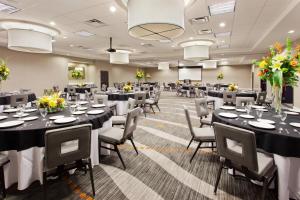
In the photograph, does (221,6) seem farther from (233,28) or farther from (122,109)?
(122,109)

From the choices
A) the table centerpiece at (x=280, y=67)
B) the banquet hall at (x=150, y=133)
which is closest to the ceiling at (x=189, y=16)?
the banquet hall at (x=150, y=133)

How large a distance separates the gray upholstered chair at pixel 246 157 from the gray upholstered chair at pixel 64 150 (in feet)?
4.97

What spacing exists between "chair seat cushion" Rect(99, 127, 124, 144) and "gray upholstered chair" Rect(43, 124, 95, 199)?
562 millimetres

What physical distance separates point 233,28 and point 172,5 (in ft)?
15.0

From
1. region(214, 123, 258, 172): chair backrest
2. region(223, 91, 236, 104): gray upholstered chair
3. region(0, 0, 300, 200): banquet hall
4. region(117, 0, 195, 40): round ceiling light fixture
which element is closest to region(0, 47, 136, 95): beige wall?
region(0, 0, 300, 200): banquet hall

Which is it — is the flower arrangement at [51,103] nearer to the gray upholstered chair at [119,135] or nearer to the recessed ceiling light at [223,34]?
the gray upholstered chair at [119,135]

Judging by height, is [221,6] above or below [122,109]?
above

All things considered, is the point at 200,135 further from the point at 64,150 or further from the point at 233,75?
the point at 233,75

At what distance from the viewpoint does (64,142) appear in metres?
1.84

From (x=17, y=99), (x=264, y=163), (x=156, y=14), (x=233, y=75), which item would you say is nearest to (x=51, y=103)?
(x=156, y=14)

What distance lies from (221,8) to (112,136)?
4057 millimetres

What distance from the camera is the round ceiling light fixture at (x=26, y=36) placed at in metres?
4.97

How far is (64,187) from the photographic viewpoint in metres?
2.29

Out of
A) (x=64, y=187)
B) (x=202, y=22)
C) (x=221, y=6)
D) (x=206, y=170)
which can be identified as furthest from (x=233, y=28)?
(x=64, y=187)
